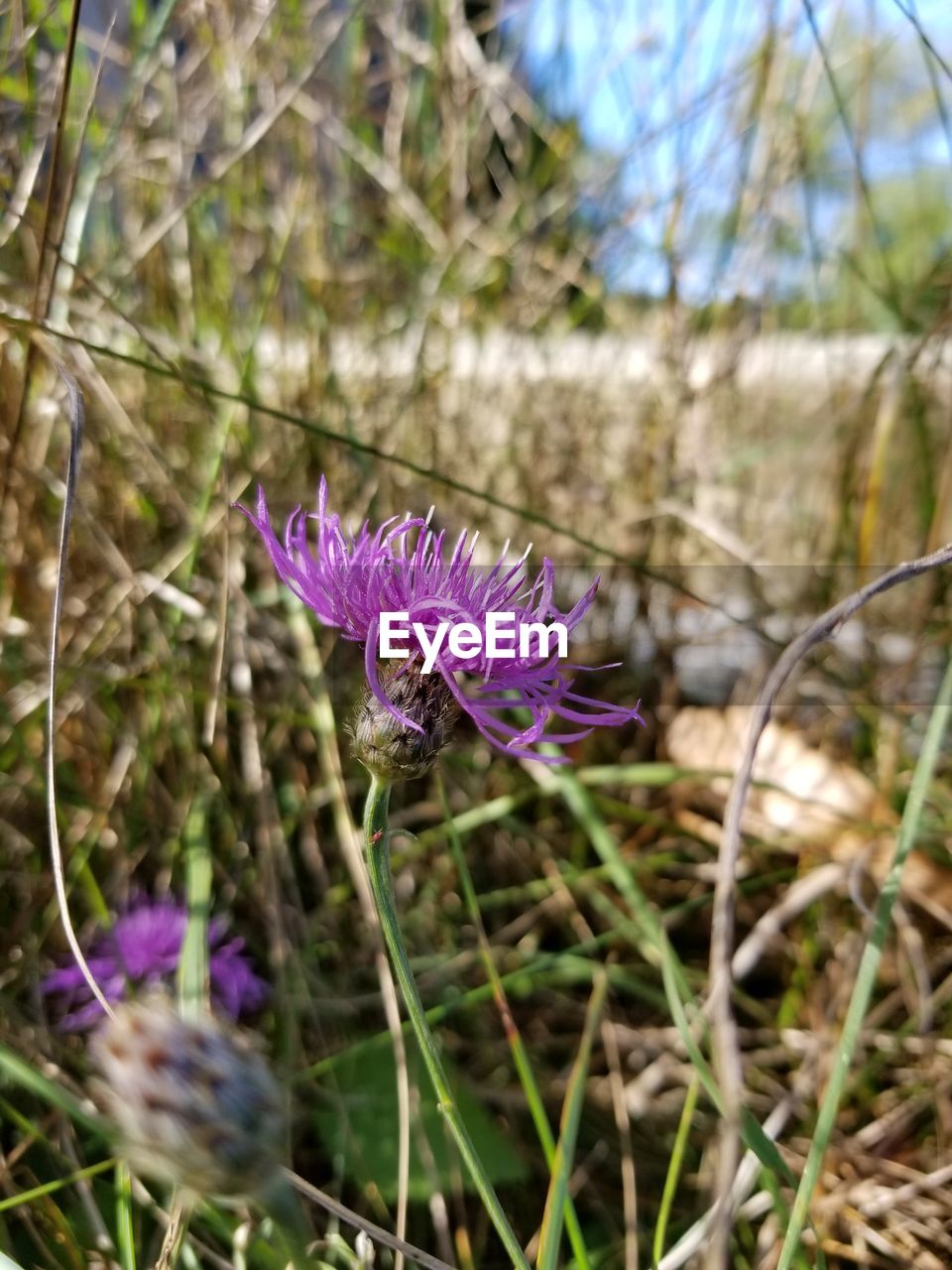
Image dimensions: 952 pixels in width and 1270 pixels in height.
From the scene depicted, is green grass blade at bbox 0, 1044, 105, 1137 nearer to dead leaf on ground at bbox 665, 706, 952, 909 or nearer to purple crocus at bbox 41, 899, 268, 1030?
purple crocus at bbox 41, 899, 268, 1030

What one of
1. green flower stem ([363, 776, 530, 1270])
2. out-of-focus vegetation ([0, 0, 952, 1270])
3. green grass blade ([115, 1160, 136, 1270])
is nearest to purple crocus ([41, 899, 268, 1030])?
out-of-focus vegetation ([0, 0, 952, 1270])

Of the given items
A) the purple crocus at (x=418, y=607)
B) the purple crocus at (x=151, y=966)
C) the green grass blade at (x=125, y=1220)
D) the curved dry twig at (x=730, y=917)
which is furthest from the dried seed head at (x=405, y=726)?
the purple crocus at (x=151, y=966)

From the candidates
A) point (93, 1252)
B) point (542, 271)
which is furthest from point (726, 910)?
point (542, 271)

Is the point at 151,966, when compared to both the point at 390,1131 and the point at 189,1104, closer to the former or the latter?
the point at 390,1131

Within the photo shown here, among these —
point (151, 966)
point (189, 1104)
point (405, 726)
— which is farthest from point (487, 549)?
point (189, 1104)

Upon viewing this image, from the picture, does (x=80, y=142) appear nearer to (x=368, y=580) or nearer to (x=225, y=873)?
(x=368, y=580)

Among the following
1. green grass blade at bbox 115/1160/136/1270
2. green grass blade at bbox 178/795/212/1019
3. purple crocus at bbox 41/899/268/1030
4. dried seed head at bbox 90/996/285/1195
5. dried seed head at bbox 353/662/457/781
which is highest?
dried seed head at bbox 353/662/457/781
